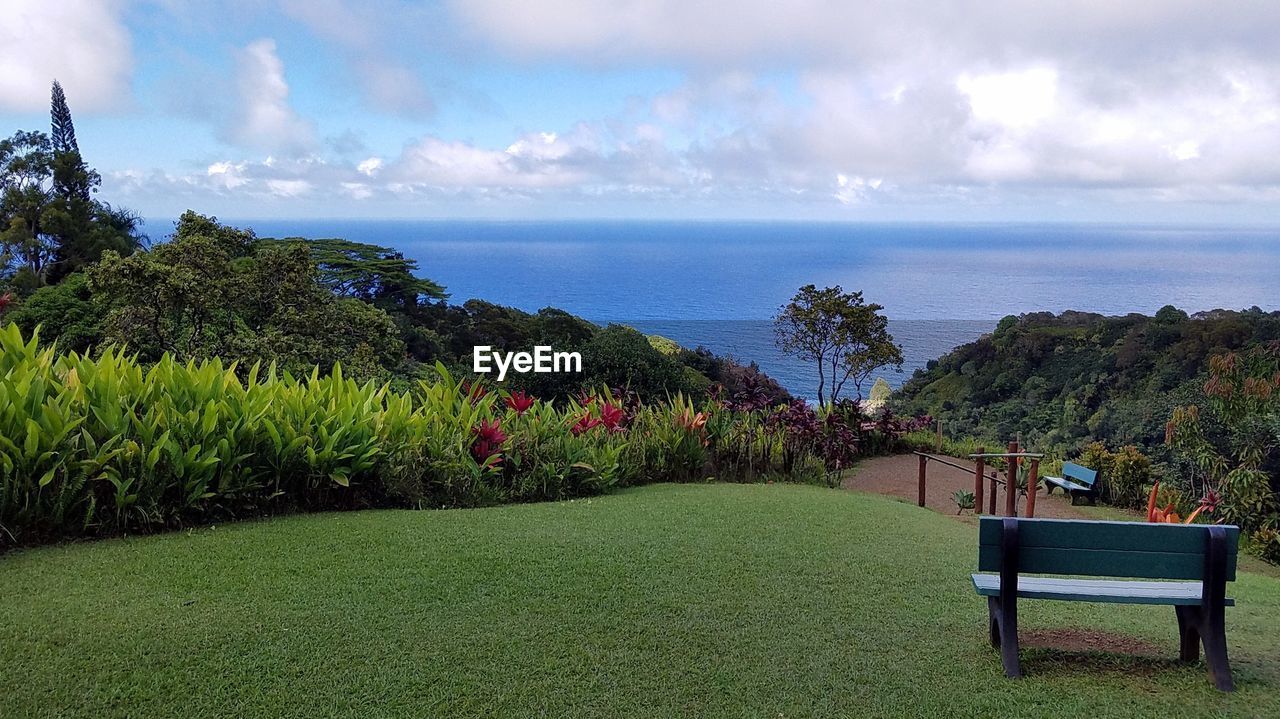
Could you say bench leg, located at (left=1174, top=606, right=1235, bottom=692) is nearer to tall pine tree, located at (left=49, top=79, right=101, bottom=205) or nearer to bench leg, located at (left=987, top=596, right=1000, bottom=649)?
bench leg, located at (left=987, top=596, right=1000, bottom=649)

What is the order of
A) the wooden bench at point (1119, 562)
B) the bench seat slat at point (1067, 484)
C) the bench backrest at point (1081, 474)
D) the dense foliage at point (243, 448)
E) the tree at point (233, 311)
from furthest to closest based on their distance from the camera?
the tree at point (233, 311), the bench seat slat at point (1067, 484), the bench backrest at point (1081, 474), the dense foliage at point (243, 448), the wooden bench at point (1119, 562)

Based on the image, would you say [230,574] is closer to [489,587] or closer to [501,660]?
[489,587]

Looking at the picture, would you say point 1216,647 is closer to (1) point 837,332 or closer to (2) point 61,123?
(1) point 837,332

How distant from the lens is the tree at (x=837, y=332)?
17.4 metres

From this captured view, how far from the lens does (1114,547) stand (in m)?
3.24

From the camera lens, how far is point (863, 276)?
1906 inches

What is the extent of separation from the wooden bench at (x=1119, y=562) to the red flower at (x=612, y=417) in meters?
5.03

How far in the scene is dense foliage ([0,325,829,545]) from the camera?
477cm

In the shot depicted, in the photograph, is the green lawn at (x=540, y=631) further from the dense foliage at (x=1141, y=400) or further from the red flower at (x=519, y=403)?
the dense foliage at (x=1141, y=400)

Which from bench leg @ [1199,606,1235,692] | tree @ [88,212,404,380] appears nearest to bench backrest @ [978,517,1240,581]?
bench leg @ [1199,606,1235,692]

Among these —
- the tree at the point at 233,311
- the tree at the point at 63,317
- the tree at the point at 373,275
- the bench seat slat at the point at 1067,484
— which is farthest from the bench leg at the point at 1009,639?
the tree at the point at 373,275

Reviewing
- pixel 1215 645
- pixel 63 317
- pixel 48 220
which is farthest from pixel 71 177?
pixel 1215 645

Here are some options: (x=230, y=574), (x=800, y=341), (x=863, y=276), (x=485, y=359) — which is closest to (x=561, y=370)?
(x=485, y=359)

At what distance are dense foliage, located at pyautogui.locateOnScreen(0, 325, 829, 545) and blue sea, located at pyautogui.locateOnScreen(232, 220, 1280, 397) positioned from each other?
12411mm
